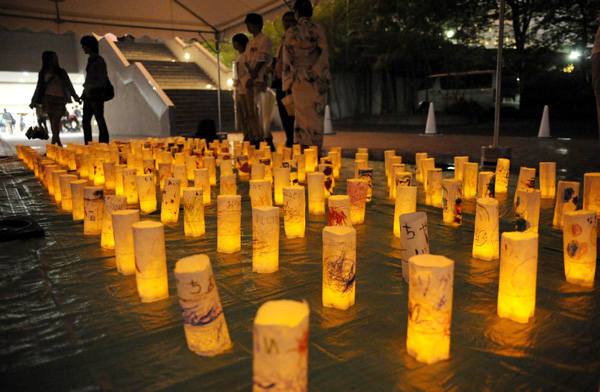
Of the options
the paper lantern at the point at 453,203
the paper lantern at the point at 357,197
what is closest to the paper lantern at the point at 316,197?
the paper lantern at the point at 357,197

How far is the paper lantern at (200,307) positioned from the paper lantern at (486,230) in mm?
1471

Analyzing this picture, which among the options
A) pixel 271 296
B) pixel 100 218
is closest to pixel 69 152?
pixel 100 218

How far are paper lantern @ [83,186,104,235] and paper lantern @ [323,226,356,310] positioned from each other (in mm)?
1821

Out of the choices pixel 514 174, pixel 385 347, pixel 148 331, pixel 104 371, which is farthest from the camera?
pixel 514 174

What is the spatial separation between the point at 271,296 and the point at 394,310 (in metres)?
0.53

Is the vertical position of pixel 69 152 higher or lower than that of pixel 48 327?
higher

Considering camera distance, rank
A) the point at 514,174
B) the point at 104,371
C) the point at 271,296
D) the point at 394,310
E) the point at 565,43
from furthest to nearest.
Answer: the point at 565,43, the point at 514,174, the point at 271,296, the point at 394,310, the point at 104,371

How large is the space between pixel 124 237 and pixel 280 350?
4.56 ft

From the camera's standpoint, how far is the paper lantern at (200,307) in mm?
1501

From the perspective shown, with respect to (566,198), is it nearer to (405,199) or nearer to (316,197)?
(405,199)

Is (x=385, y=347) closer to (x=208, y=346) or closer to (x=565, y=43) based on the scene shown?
(x=208, y=346)

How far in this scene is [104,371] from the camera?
1.47 metres

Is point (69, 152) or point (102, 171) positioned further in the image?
point (69, 152)

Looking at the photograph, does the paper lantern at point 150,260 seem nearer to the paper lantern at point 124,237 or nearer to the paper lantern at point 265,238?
the paper lantern at point 124,237
